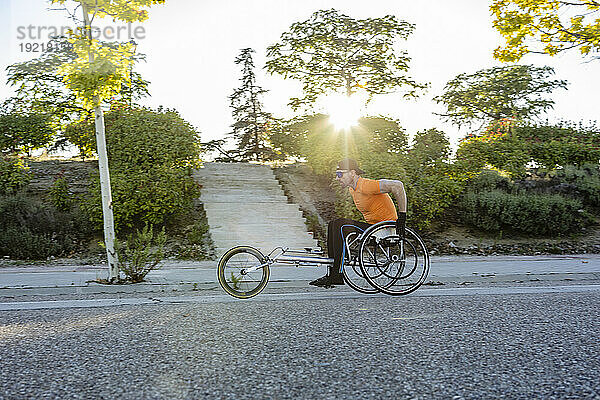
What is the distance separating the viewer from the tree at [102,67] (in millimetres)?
7199

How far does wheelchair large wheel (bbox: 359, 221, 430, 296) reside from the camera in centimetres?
630

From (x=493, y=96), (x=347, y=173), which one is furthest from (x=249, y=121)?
(x=347, y=173)

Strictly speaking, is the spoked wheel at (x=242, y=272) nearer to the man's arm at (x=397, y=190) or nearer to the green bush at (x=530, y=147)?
the man's arm at (x=397, y=190)

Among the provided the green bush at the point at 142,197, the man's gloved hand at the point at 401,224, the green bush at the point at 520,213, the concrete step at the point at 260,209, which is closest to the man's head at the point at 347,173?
the man's gloved hand at the point at 401,224

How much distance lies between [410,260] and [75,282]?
14.7ft

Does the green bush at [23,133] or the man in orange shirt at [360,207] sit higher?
the green bush at [23,133]

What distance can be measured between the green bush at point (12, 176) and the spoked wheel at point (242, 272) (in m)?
8.21

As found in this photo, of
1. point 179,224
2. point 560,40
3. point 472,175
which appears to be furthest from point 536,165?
point 179,224

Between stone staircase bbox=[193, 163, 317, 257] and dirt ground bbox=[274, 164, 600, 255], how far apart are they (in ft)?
1.48

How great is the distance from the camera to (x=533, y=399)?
295 centimetres

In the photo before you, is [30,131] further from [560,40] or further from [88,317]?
[560,40]

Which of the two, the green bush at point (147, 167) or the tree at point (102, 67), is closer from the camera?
the tree at point (102, 67)

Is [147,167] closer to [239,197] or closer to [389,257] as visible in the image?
[239,197]

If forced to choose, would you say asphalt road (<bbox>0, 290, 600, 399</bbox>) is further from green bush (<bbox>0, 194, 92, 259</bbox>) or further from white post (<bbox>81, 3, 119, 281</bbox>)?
→ green bush (<bbox>0, 194, 92, 259</bbox>)
